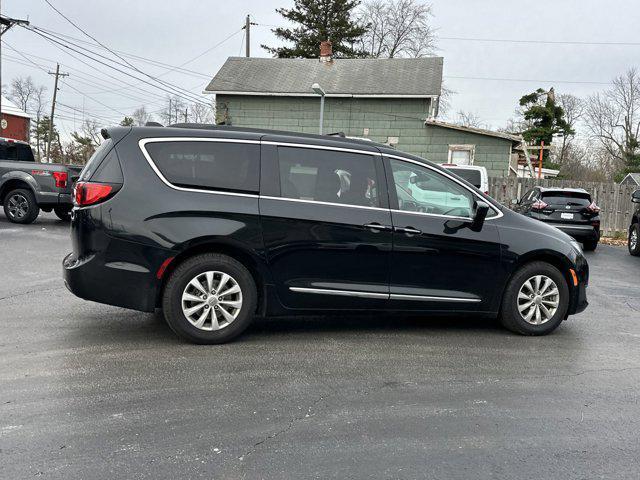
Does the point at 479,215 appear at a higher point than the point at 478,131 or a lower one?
lower

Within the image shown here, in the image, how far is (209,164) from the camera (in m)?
5.05

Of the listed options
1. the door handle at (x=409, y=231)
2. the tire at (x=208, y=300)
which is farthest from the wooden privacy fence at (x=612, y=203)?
the tire at (x=208, y=300)

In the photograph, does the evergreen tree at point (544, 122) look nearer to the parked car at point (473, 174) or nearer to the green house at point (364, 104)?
the green house at point (364, 104)

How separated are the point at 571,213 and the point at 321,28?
108ft

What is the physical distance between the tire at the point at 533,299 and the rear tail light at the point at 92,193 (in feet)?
12.2

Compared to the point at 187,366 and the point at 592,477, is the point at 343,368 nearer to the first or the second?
the point at 187,366

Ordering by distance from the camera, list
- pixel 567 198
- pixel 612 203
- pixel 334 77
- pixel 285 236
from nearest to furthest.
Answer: pixel 285 236 < pixel 567 198 < pixel 612 203 < pixel 334 77

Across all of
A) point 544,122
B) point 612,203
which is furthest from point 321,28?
point 612,203

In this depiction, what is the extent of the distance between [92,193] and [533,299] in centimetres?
412

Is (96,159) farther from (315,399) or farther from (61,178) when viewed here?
(61,178)

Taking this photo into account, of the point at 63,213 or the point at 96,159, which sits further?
the point at 63,213

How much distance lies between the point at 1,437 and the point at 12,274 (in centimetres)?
523

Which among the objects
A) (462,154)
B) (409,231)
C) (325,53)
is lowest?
(409,231)

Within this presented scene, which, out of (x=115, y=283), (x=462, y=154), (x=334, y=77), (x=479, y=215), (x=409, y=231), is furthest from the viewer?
(x=334, y=77)
